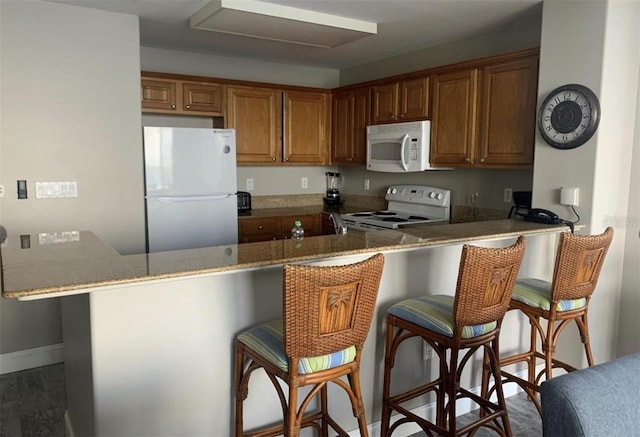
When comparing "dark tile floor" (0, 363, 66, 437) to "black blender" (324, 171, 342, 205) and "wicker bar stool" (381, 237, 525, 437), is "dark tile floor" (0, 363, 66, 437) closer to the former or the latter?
"wicker bar stool" (381, 237, 525, 437)

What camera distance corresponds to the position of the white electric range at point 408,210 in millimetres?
4066

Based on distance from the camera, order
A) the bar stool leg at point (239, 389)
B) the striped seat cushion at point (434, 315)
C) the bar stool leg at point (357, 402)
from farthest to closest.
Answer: the striped seat cushion at point (434, 315) < the bar stool leg at point (239, 389) < the bar stool leg at point (357, 402)

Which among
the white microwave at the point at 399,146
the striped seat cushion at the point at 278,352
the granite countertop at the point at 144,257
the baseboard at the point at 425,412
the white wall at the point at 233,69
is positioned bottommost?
the baseboard at the point at 425,412

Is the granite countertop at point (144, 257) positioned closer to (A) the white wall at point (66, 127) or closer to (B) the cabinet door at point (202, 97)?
(A) the white wall at point (66, 127)

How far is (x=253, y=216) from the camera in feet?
14.5

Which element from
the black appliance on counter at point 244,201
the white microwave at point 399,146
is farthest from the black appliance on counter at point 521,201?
the black appliance on counter at point 244,201

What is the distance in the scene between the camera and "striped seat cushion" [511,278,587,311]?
240 centimetres

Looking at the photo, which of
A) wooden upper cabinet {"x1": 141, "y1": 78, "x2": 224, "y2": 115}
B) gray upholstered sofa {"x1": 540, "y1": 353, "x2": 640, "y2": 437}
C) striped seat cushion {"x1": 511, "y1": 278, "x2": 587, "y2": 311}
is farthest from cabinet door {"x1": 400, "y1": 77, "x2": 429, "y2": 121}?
gray upholstered sofa {"x1": 540, "y1": 353, "x2": 640, "y2": 437}

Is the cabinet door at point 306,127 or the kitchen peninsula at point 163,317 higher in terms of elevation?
the cabinet door at point 306,127

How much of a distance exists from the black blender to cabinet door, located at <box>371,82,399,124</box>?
45.8 inches

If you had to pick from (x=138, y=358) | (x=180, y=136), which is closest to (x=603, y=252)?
(x=138, y=358)

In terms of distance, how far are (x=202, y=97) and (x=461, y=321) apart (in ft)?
10.5

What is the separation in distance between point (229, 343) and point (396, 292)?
0.90m

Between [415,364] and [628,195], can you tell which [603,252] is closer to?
A: [628,195]
